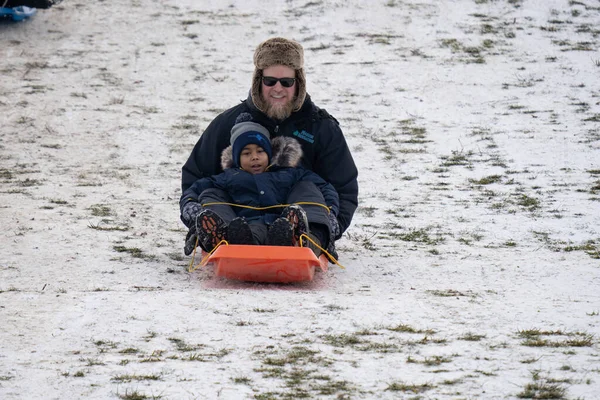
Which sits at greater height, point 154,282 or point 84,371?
point 84,371

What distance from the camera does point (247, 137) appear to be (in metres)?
4.82

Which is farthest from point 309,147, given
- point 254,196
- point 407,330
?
point 407,330

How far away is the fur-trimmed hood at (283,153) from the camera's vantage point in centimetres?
493

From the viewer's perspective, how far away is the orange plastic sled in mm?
4215

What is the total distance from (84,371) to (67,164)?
461 centimetres

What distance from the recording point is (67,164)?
741cm

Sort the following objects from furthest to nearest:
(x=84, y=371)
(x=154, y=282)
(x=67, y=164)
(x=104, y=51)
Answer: (x=104, y=51) → (x=67, y=164) → (x=154, y=282) → (x=84, y=371)

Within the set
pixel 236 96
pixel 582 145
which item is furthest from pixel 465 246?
pixel 236 96

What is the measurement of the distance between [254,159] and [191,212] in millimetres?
458

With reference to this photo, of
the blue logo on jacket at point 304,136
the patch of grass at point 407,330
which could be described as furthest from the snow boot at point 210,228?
the patch of grass at point 407,330

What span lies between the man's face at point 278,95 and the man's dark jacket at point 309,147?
0.05 meters

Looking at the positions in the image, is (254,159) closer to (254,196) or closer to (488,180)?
(254,196)

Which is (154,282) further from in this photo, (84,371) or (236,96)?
(236,96)

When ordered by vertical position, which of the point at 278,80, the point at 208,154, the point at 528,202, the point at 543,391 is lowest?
the point at 528,202
